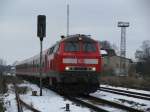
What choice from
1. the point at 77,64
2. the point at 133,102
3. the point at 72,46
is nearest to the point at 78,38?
the point at 72,46

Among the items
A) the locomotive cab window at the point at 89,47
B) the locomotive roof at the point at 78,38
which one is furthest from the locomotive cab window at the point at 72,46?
the locomotive cab window at the point at 89,47

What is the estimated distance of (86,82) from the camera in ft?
71.4

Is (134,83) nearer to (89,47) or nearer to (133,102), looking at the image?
(89,47)

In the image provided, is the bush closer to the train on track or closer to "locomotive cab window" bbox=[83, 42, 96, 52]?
"locomotive cab window" bbox=[83, 42, 96, 52]

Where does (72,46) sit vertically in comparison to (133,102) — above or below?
above

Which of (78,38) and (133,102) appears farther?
(78,38)

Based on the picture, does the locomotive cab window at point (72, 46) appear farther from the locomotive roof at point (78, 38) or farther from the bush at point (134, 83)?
the bush at point (134, 83)

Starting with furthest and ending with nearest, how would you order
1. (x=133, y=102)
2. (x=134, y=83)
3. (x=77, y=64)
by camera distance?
(x=134, y=83)
(x=77, y=64)
(x=133, y=102)

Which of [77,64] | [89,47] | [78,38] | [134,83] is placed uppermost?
[78,38]

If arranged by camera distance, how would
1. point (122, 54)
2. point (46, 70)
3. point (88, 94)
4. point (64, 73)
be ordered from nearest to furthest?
point (64, 73)
point (88, 94)
point (46, 70)
point (122, 54)

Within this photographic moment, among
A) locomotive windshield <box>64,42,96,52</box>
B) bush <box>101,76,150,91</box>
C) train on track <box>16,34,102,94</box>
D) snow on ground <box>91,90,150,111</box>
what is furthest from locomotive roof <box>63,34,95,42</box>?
bush <box>101,76,150,91</box>

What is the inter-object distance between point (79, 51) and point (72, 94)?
246cm

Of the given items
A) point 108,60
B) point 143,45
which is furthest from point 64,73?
point 143,45

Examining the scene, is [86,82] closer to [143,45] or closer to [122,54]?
[122,54]
